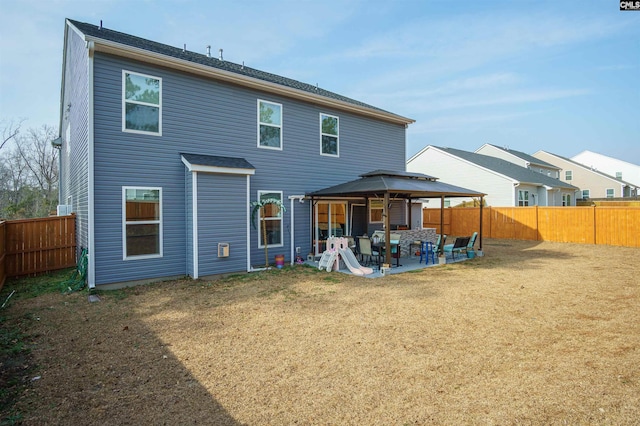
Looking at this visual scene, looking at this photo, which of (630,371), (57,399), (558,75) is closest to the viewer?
(57,399)

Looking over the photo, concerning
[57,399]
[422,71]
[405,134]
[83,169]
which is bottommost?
[57,399]

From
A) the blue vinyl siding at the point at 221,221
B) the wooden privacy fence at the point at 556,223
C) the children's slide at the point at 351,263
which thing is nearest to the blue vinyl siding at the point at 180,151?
the blue vinyl siding at the point at 221,221

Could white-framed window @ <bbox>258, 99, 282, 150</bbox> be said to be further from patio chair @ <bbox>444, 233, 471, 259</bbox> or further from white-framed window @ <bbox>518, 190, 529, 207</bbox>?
white-framed window @ <bbox>518, 190, 529, 207</bbox>

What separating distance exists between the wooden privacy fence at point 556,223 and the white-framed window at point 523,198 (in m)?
4.85

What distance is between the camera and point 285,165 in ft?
37.4

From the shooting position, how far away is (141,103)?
8586 mm

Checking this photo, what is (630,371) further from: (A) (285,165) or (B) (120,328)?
(A) (285,165)

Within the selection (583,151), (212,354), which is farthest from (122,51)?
(583,151)

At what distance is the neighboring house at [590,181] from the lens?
37.5 m

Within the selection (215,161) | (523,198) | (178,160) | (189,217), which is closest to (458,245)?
(215,161)

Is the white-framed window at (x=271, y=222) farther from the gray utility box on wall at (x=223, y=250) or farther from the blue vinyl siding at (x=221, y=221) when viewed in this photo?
the gray utility box on wall at (x=223, y=250)

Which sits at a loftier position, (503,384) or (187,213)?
(187,213)

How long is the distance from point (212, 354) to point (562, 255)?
13805 millimetres

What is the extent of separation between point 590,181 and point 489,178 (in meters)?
24.3
